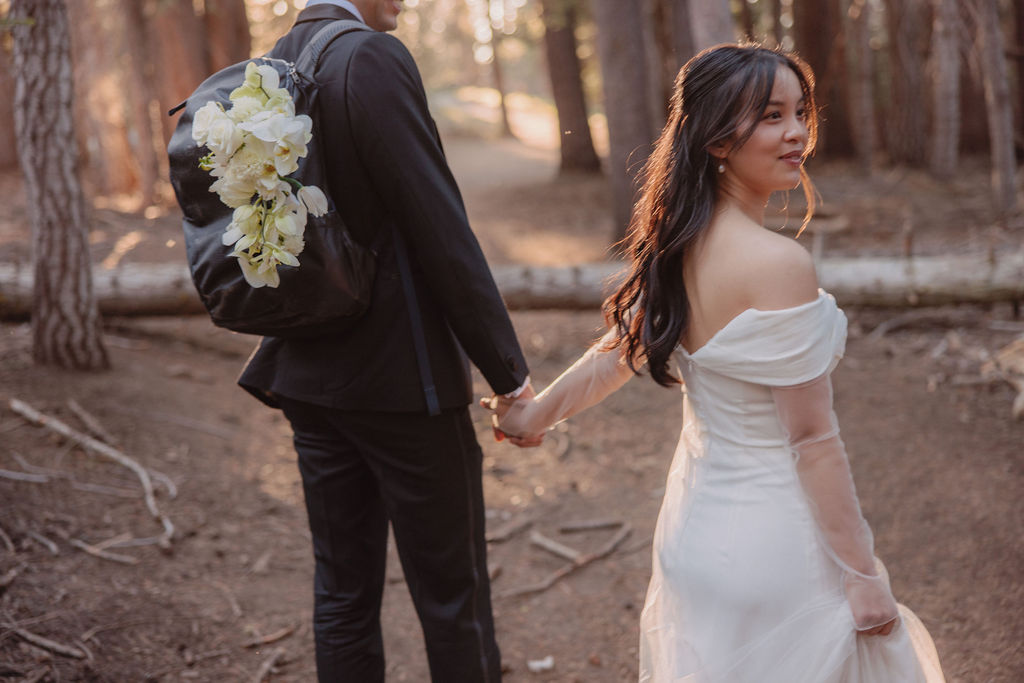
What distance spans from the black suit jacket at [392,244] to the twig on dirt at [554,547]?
2197 millimetres

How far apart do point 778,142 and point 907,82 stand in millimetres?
15342

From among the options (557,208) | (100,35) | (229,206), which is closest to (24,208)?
(100,35)

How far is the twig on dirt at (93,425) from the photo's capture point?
5.03 m

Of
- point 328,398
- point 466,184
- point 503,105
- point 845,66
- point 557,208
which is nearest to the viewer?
point 328,398

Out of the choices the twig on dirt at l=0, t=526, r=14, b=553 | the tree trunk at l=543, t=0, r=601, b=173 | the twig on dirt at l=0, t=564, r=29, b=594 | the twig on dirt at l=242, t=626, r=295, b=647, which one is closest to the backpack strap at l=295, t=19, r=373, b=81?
the twig on dirt at l=242, t=626, r=295, b=647

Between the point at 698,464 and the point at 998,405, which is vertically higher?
the point at 698,464

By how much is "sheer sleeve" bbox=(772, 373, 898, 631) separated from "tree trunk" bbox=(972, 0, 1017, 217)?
29.0 ft

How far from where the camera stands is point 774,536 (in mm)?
1962

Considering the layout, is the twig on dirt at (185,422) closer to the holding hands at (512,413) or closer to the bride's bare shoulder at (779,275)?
the holding hands at (512,413)

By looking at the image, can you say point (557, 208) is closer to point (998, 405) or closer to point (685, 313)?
point (998, 405)

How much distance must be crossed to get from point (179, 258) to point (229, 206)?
24.8ft

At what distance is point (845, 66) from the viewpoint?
17.3 m

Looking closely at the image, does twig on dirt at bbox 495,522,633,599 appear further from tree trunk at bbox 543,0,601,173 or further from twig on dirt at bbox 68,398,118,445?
tree trunk at bbox 543,0,601,173

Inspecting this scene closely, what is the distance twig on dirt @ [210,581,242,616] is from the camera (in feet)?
12.4
